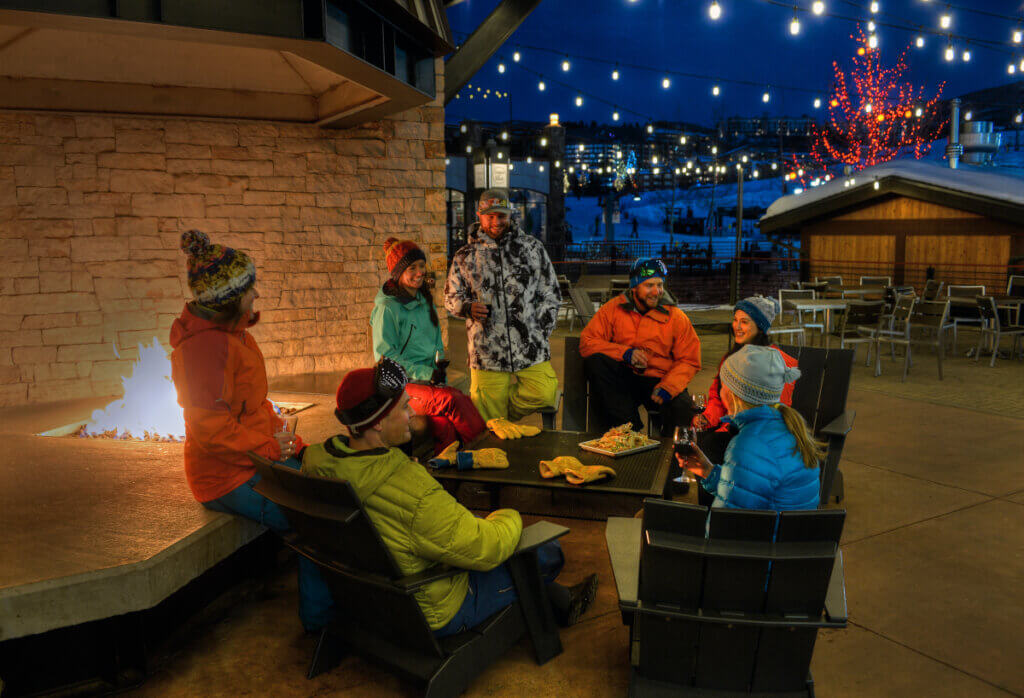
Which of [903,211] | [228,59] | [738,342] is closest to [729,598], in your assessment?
[738,342]

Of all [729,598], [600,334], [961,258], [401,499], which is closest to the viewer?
[729,598]

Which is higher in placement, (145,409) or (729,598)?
(729,598)

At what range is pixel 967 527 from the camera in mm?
4207

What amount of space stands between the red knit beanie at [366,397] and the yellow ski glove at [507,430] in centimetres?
169

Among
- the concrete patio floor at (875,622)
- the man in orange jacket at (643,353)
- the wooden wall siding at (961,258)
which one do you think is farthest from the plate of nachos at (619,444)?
the wooden wall siding at (961,258)

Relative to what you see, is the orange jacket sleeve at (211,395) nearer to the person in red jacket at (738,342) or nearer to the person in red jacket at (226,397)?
the person in red jacket at (226,397)

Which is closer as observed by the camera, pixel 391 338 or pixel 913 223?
pixel 391 338

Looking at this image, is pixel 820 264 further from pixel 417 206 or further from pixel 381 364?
pixel 381 364

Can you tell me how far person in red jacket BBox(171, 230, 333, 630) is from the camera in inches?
115

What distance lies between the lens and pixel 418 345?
454 centimetres

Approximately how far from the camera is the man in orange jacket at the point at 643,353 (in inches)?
187

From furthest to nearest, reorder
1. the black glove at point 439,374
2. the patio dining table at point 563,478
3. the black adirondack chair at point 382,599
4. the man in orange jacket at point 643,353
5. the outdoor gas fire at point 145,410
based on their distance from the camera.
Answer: the outdoor gas fire at point 145,410
the man in orange jacket at point 643,353
the black glove at point 439,374
the patio dining table at point 563,478
the black adirondack chair at point 382,599

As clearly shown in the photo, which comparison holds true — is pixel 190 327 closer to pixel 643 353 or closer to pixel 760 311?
pixel 643 353

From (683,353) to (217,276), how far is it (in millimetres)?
3044
